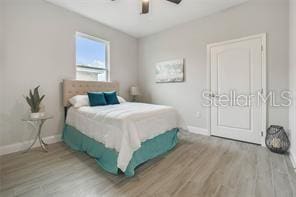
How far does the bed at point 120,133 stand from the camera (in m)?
1.93

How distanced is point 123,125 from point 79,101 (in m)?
1.57

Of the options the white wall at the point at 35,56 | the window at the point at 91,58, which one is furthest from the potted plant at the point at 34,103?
the window at the point at 91,58

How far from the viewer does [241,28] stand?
307 centimetres

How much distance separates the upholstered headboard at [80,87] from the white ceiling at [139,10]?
1.55 metres

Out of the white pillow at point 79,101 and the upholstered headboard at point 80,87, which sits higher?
the upholstered headboard at point 80,87

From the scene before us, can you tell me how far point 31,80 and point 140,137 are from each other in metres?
2.31

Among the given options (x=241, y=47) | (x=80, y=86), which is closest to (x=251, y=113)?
(x=241, y=47)

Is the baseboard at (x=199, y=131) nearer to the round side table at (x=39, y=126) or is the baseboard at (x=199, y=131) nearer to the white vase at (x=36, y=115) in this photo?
the round side table at (x=39, y=126)

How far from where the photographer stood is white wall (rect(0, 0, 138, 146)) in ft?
8.45

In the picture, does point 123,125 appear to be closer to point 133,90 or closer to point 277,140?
point 277,140

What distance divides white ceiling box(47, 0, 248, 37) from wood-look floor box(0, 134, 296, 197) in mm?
2831

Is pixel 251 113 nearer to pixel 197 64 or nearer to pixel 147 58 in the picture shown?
pixel 197 64

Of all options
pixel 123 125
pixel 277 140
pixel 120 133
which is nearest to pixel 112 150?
pixel 120 133

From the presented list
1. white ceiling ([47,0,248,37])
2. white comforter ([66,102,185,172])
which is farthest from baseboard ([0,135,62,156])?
white ceiling ([47,0,248,37])
